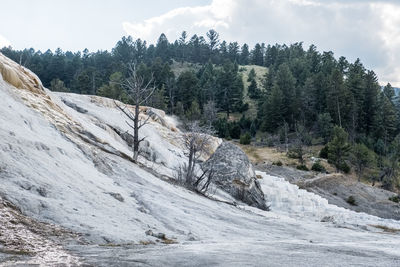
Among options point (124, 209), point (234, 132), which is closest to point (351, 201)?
point (124, 209)

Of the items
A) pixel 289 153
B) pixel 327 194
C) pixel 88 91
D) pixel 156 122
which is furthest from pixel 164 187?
pixel 88 91

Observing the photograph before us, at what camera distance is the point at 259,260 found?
773 cm

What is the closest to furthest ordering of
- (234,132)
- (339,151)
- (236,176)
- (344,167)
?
(236,176) < (344,167) < (339,151) < (234,132)

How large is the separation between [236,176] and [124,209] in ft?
58.7

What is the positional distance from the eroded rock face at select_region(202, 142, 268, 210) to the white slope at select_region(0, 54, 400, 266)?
672cm

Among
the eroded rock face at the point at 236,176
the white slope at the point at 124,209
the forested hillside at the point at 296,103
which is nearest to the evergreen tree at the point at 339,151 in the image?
the forested hillside at the point at 296,103

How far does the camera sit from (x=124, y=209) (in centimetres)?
1259

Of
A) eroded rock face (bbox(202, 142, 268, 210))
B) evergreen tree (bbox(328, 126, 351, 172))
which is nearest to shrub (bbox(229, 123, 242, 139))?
evergreen tree (bbox(328, 126, 351, 172))

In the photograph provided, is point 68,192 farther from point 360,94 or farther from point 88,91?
point 88,91

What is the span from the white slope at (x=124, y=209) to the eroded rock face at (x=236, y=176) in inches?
265

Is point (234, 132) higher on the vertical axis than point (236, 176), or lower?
higher

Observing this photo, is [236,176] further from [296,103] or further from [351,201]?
[296,103]

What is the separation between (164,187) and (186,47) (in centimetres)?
14023

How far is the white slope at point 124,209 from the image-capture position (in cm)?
862
